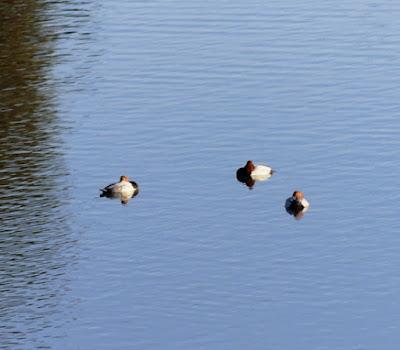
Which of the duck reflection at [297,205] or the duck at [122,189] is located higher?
the duck at [122,189]

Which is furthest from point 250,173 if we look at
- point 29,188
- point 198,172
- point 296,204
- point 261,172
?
point 29,188

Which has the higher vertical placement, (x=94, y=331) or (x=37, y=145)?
(x=37, y=145)

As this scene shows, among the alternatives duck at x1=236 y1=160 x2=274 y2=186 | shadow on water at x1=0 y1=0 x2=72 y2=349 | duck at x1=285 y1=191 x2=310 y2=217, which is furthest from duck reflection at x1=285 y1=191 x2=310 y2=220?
shadow on water at x1=0 y1=0 x2=72 y2=349

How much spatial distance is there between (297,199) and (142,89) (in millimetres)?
11393

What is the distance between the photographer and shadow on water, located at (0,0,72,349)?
4141cm

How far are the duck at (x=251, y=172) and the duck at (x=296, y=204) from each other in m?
2.20

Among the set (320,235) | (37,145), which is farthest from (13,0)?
(320,235)

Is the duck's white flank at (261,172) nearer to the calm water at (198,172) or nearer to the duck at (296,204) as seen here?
the calm water at (198,172)

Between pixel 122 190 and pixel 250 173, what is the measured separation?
367cm

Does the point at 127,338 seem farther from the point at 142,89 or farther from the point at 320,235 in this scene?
the point at 142,89

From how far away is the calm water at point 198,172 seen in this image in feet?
133

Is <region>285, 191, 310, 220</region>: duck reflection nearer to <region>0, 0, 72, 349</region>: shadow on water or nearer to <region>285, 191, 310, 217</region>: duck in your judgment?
<region>285, 191, 310, 217</region>: duck

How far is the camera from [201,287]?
42.1 meters

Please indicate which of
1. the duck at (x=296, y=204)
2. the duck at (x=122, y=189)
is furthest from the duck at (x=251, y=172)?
the duck at (x=122, y=189)
